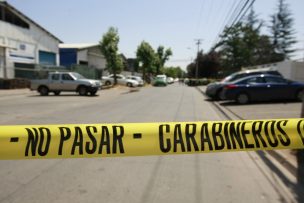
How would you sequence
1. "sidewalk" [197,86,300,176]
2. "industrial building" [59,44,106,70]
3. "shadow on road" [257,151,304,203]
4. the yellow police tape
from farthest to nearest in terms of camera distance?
"industrial building" [59,44,106,70]
"sidewalk" [197,86,300,176]
"shadow on road" [257,151,304,203]
the yellow police tape

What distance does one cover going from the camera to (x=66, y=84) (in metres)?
25.1

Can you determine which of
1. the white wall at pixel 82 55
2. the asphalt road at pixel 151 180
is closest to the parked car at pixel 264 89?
the asphalt road at pixel 151 180

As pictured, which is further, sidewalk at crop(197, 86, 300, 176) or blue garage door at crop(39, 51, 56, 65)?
blue garage door at crop(39, 51, 56, 65)

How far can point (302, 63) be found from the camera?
93.7 feet

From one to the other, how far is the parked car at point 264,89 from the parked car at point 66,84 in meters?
11.2

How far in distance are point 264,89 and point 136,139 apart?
1486 centimetres

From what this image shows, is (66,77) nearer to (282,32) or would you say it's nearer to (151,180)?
(151,180)

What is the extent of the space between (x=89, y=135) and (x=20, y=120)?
8343 millimetres

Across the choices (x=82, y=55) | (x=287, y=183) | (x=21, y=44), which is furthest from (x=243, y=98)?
(x=82, y=55)

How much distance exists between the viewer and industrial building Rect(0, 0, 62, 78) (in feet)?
112

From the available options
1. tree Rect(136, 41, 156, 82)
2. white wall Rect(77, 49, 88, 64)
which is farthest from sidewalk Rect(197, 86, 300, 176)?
tree Rect(136, 41, 156, 82)

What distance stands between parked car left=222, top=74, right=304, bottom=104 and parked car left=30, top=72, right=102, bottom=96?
442 inches

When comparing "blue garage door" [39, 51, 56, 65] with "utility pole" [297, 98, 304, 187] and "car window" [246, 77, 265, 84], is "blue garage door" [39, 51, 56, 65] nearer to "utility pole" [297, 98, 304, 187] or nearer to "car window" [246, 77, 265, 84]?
"car window" [246, 77, 265, 84]

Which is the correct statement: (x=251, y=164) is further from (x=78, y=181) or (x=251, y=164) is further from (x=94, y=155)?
(x=94, y=155)
